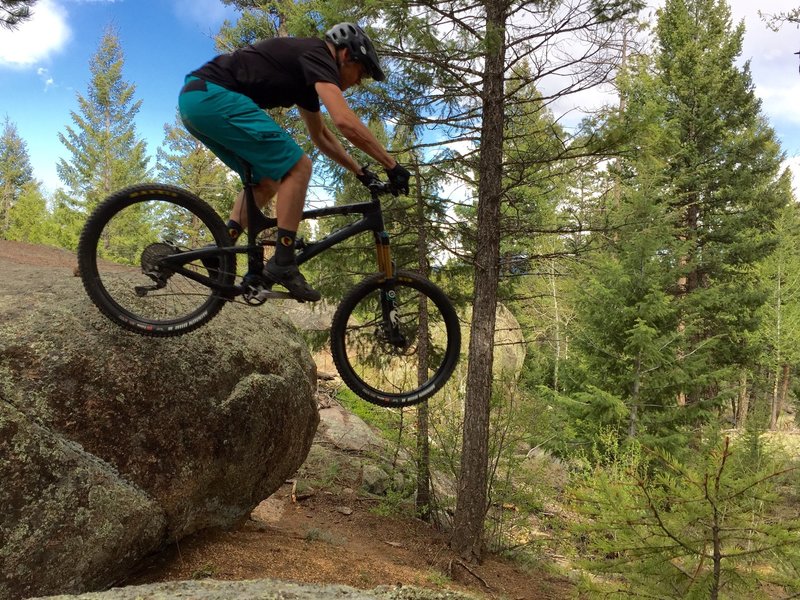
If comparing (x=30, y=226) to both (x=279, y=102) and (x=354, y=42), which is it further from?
(x=354, y=42)

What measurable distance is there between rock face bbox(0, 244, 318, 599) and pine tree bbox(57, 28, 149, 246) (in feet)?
76.3

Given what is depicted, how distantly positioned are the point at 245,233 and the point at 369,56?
154 cm

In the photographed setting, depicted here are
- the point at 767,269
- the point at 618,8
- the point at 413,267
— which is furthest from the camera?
the point at 767,269

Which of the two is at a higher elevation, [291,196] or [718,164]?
[718,164]

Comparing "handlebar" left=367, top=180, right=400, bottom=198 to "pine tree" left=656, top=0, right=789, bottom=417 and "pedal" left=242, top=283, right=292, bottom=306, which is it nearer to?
"pedal" left=242, top=283, right=292, bottom=306

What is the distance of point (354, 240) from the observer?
30.5 ft

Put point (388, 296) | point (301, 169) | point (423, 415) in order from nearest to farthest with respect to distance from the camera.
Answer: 1. point (301, 169)
2. point (388, 296)
3. point (423, 415)

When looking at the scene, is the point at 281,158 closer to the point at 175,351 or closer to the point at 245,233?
the point at 245,233

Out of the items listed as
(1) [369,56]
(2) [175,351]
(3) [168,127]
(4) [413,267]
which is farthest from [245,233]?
(3) [168,127]

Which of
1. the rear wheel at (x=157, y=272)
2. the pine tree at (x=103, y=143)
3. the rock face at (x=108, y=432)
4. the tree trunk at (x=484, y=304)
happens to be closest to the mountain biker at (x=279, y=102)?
the rear wheel at (x=157, y=272)

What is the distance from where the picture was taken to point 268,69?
3238mm

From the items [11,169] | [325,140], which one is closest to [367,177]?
[325,140]

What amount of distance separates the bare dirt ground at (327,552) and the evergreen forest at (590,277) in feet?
1.79

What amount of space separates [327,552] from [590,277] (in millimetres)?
8944
